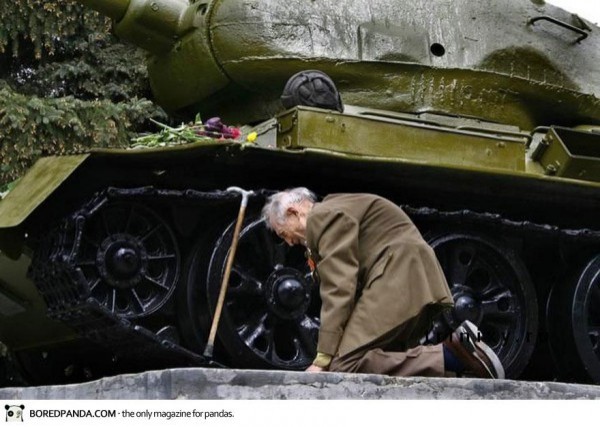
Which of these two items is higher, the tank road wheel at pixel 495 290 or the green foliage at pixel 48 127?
the tank road wheel at pixel 495 290

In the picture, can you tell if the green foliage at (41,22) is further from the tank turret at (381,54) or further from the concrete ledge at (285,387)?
the concrete ledge at (285,387)

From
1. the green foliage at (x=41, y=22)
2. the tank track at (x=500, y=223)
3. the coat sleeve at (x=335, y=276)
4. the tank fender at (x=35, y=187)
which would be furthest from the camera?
the green foliage at (x=41, y=22)

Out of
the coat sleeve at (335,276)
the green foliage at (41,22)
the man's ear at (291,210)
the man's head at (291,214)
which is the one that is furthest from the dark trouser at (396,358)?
the green foliage at (41,22)

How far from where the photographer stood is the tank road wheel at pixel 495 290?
26.1 feet

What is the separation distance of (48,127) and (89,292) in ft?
20.2

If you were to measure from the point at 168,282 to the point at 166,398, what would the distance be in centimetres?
252

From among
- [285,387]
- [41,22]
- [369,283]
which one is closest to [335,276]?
[369,283]

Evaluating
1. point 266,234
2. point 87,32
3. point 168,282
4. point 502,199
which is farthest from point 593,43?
point 87,32

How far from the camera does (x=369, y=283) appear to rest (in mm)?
5691

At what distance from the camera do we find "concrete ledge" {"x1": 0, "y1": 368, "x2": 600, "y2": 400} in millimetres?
4828

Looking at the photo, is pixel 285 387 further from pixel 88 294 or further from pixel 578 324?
pixel 578 324

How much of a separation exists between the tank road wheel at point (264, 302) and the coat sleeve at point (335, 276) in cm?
174

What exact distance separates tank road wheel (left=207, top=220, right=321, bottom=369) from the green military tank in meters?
0.01
